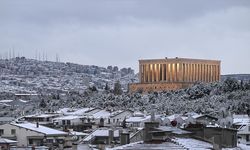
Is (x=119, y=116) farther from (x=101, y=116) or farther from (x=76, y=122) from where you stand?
(x=76, y=122)

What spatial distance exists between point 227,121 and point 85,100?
134547 millimetres

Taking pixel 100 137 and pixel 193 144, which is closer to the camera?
pixel 193 144

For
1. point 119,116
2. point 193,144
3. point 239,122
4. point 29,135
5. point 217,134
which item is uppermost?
point 217,134

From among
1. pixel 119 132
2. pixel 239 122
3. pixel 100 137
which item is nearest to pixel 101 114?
pixel 239 122

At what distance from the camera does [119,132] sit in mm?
43969

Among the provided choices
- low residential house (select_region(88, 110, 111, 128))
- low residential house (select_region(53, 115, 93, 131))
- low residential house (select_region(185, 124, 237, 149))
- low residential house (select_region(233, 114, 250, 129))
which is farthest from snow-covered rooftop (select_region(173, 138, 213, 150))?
low residential house (select_region(88, 110, 111, 128))

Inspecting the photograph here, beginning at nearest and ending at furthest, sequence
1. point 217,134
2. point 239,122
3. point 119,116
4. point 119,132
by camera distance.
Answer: point 217,134
point 119,132
point 239,122
point 119,116

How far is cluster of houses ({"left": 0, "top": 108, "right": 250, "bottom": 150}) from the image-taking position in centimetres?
3009

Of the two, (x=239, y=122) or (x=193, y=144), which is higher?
(x=193, y=144)

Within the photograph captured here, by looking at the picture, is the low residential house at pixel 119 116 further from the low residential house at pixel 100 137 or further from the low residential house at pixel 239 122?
the low residential house at pixel 100 137

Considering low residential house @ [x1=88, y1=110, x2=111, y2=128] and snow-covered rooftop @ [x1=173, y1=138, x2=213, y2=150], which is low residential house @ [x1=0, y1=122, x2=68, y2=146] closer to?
snow-covered rooftop @ [x1=173, y1=138, x2=213, y2=150]

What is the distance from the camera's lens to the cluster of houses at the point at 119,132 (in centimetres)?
3009

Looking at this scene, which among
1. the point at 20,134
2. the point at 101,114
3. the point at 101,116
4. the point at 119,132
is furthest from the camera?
the point at 101,114

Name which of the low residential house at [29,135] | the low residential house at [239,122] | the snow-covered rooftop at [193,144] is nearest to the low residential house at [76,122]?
the low residential house at [239,122]
